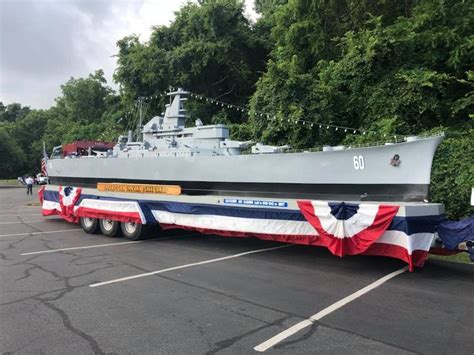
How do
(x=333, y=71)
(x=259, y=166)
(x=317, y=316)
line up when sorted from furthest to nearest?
(x=333, y=71)
(x=259, y=166)
(x=317, y=316)

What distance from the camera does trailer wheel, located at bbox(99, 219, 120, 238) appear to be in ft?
37.5

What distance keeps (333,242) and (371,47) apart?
35.3 ft

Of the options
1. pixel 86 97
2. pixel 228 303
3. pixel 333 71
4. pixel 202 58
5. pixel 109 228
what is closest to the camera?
pixel 228 303

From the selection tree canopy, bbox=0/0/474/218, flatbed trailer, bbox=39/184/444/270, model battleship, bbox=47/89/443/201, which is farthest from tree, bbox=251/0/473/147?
flatbed trailer, bbox=39/184/444/270

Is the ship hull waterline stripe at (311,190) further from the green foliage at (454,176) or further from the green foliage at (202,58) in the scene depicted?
the green foliage at (202,58)

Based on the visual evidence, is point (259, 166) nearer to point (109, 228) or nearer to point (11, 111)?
point (109, 228)

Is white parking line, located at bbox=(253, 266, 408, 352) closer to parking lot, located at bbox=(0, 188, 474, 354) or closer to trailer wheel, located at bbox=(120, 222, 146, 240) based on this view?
parking lot, located at bbox=(0, 188, 474, 354)

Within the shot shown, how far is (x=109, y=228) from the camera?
38.2 feet

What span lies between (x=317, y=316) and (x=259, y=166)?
188 inches

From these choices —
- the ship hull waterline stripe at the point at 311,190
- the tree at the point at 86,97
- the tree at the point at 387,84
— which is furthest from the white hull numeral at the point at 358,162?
the tree at the point at 86,97

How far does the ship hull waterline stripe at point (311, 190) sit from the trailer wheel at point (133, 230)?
1.27 metres

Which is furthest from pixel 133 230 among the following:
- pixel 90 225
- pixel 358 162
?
pixel 358 162

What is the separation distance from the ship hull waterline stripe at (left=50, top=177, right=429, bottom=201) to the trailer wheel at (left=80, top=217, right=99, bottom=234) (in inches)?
73.7

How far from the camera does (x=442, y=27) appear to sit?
16219mm
